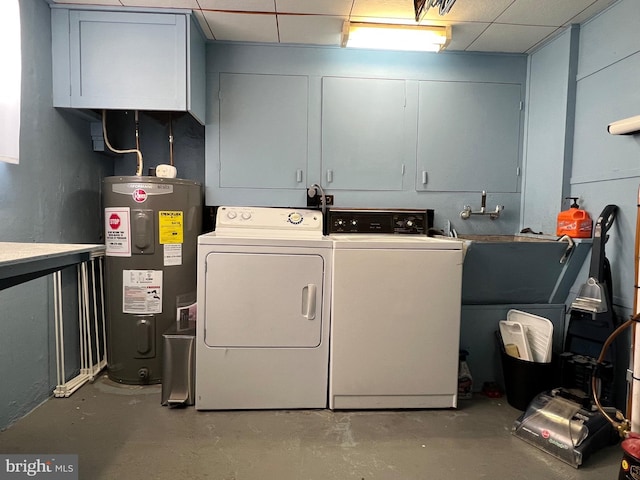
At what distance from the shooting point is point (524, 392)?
2.15 m

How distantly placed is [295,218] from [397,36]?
1.39m

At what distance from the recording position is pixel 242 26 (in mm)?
2416

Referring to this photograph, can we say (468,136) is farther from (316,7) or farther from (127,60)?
(127,60)

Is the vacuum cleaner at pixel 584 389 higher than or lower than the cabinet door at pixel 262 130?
lower

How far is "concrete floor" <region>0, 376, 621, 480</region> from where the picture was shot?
1616 millimetres

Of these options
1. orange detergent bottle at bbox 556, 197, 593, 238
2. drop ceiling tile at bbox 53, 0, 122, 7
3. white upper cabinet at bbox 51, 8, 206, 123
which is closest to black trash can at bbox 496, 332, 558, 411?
orange detergent bottle at bbox 556, 197, 593, 238

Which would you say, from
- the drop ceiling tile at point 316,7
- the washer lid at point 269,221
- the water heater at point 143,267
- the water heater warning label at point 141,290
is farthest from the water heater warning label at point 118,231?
the drop ceiling tile at point 316,7

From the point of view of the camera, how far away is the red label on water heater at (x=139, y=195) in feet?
7.47

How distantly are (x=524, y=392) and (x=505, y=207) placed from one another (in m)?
1.34

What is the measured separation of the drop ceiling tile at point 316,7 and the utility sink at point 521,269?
1580mm

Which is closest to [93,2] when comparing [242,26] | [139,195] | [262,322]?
[242,26]

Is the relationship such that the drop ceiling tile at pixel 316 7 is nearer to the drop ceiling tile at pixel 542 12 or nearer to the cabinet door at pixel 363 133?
the cabinet door at pixel 363 133

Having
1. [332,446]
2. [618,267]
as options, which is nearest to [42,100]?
[332,446]

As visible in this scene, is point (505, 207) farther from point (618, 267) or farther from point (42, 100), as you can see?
point (42, 100)
